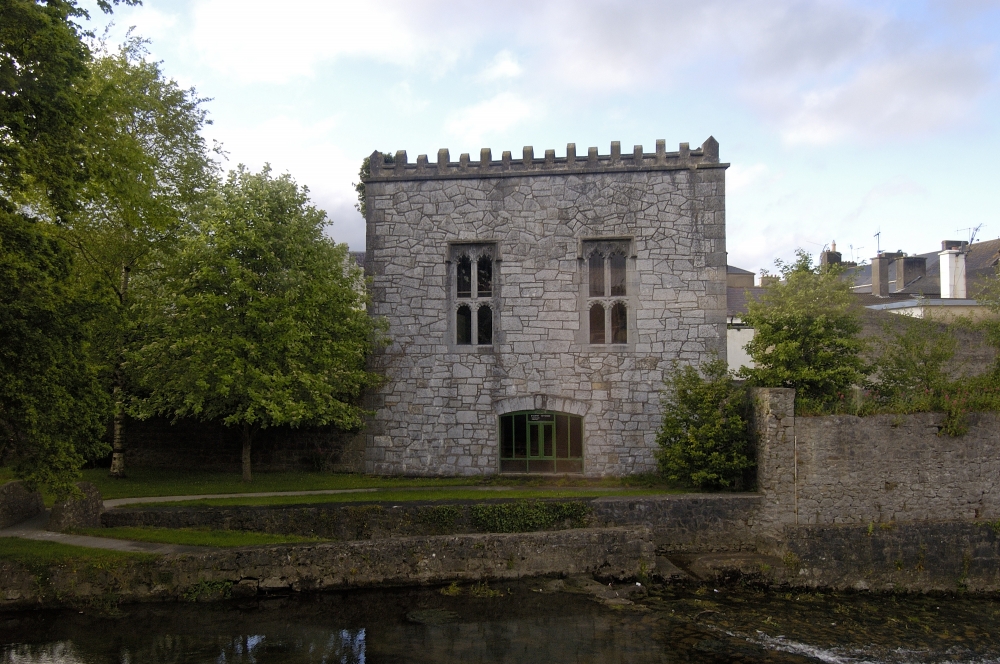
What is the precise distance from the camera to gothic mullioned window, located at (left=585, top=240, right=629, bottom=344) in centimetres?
1900

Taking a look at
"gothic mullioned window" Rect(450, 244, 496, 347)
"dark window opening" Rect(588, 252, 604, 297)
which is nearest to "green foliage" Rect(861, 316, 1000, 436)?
"dark window opening" Rect(588, 252, 604, 297)

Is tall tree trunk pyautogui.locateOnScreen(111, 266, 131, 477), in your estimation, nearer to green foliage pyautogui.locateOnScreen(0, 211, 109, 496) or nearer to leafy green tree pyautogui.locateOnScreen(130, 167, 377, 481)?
leafy green tree pyautogui.locateOnScreen(130, 167, 377, 481)

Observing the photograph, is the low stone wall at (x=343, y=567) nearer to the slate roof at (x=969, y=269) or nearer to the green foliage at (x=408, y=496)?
the green foliage at (x=408, y=496)

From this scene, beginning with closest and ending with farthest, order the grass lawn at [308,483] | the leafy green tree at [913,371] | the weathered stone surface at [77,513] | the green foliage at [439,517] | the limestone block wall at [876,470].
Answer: the weathered stone surface at [77,513], the green foliage at [439,517], the limestone block wall at [876,470], the leafy green tree at [913,371], the grass lawn at [308,483]

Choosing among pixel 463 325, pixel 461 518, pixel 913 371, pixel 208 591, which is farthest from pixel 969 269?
pixel 208 591

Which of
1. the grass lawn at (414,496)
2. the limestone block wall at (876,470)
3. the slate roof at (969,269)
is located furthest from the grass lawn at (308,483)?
the slate roof at (969,269)

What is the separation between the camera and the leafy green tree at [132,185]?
1406 centimetres

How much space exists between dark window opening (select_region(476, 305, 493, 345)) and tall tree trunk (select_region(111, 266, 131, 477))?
8.78 meters

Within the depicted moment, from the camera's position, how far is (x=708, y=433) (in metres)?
15.7

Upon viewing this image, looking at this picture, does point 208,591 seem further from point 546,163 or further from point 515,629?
point 546,163

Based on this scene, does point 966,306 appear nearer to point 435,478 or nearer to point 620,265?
point 620,265

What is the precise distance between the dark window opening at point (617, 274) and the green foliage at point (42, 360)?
1223 centimetres

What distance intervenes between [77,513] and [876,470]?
16239 millimetres

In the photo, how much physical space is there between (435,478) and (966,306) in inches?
861
